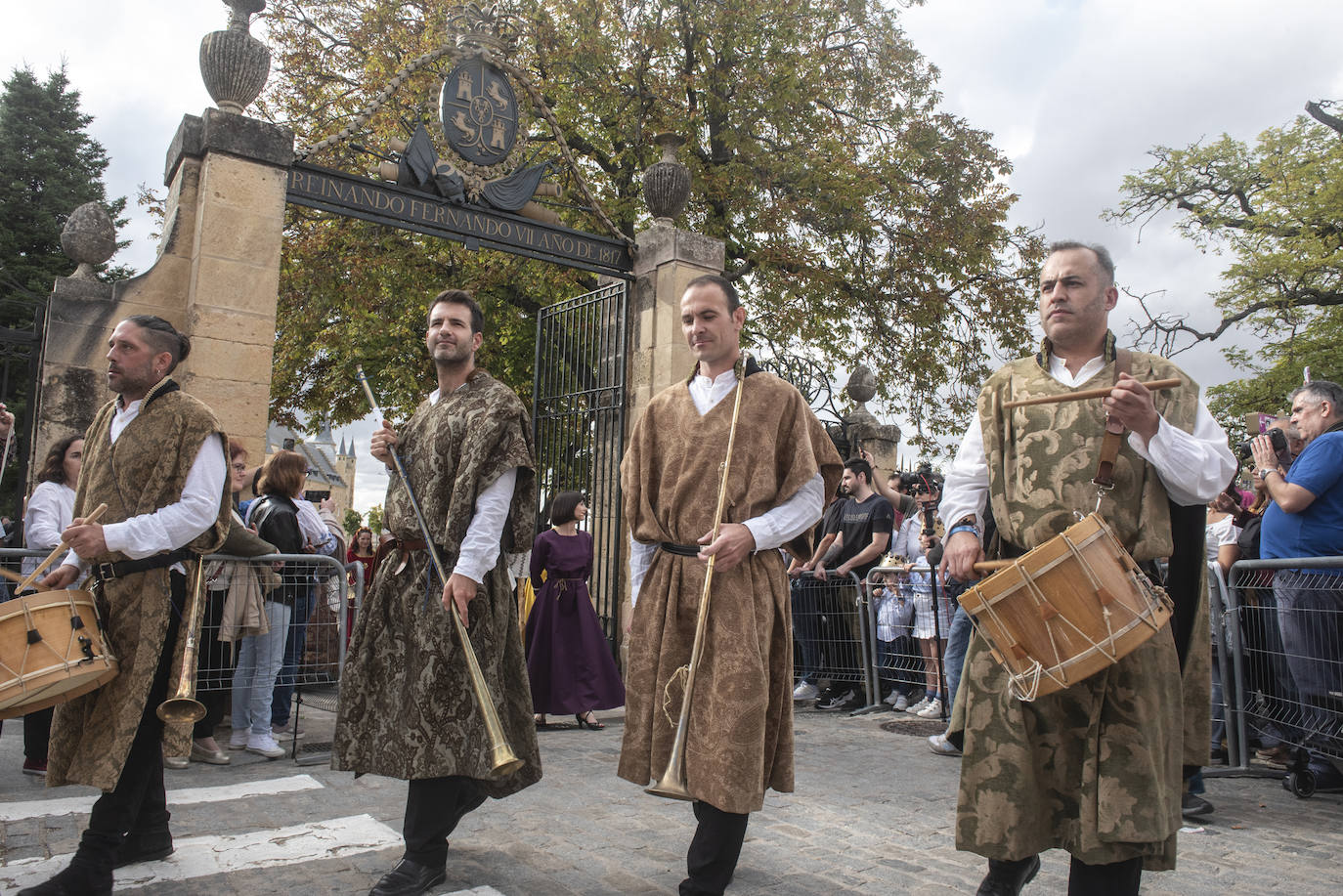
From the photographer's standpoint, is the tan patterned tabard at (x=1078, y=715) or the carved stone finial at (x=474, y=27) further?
the carved stone finial at (x=474, y=27)

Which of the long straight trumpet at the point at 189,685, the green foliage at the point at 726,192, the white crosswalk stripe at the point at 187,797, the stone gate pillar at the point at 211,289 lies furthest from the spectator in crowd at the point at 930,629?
the green foliage at the point at 726,192

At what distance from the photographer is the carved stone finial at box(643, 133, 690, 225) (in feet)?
29.0

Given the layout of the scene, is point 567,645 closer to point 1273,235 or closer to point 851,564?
point 851,564

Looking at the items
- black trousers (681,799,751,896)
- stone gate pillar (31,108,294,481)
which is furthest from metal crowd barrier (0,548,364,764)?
black trousers (681,799,751,896)

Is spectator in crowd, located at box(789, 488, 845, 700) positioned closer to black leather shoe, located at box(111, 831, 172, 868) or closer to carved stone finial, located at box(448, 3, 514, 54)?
carved stone finial, located at box(448, 3, 514, 54)

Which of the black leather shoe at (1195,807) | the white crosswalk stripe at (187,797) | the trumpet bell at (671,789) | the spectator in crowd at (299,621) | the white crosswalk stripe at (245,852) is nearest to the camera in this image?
the trumpet bell at (671,789)

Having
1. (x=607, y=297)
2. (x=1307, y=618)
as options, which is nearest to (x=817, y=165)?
(x=607, y=297)

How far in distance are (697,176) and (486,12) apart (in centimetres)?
769

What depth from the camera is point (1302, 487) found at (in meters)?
5.11

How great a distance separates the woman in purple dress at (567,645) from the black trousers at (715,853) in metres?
3.76

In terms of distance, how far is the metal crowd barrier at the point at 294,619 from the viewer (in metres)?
5.64

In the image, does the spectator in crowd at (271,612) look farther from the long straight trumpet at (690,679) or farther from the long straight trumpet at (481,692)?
the long straight trumpet at (690,679)

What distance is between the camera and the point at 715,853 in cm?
305

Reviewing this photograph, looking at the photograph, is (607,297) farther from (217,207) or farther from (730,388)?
(730,388)
